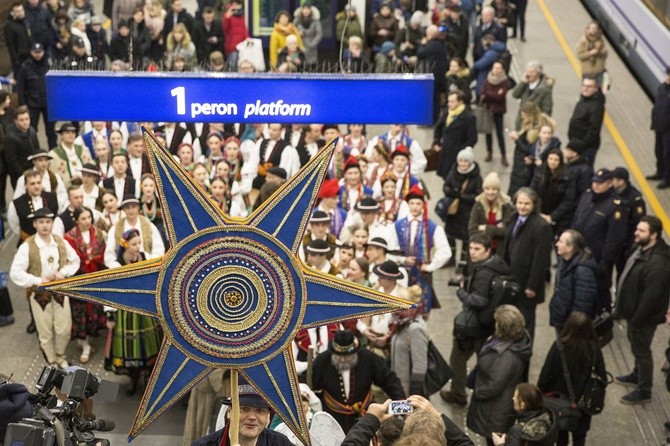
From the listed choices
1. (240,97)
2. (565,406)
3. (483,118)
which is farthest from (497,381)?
(483,118)

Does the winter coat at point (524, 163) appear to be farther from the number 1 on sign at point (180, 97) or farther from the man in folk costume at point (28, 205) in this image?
the number 1 on sign at point (180, 97)

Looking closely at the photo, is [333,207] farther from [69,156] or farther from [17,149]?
[17,149]

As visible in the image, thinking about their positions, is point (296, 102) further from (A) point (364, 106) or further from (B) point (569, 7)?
(B) point (569, 7)

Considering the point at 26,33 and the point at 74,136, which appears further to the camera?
the point at 26,33

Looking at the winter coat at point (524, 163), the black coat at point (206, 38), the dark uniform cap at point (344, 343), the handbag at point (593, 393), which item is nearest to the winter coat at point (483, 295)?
the handbag at point (593, 393)

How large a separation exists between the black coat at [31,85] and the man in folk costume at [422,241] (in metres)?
7.10

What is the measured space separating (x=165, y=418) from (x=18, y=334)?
254cm

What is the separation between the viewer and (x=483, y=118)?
17.4m

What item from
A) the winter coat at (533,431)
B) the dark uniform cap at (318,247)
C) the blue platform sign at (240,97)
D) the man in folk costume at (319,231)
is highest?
the blue platform sign at (240,97)

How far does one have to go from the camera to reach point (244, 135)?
51.4 feet

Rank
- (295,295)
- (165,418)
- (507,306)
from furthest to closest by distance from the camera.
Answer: (165,418) → (507,306) → (295,295)

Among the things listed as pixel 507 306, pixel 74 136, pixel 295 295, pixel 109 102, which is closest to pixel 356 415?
pixel 507 306

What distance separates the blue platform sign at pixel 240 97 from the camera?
30.3 feet

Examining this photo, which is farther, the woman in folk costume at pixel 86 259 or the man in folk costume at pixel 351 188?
the man in folk costume at pixel 351 188
